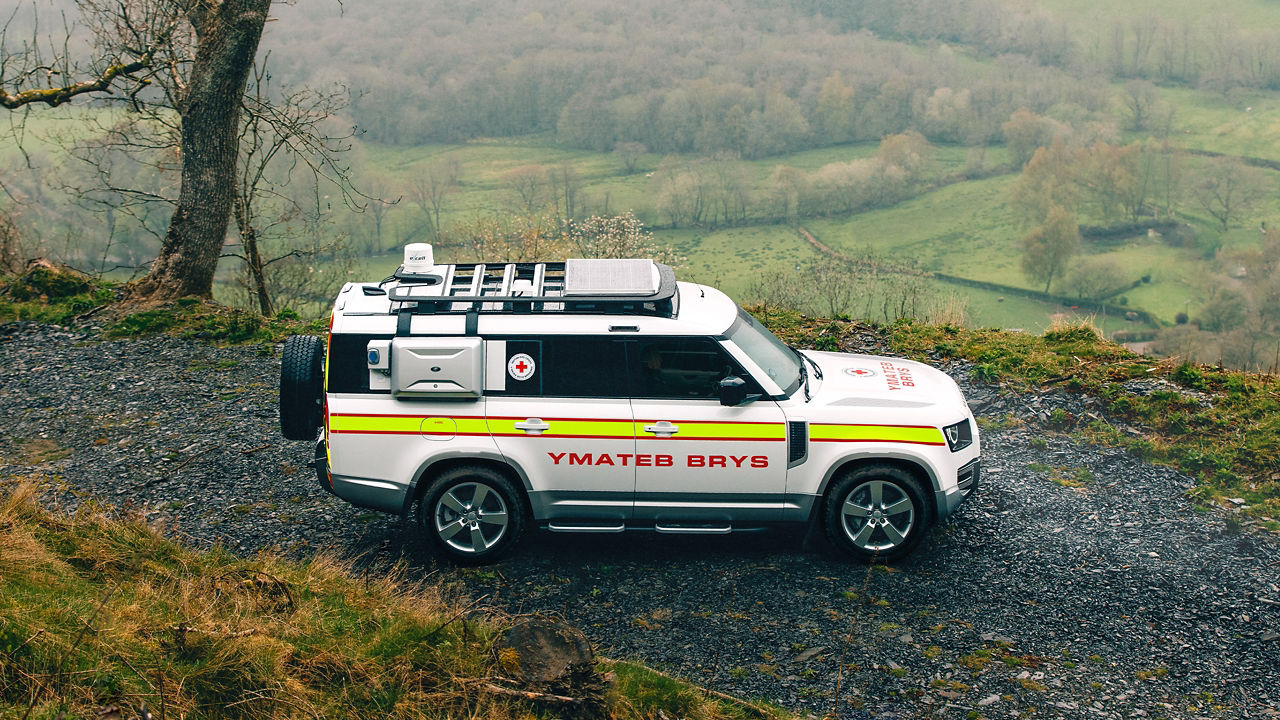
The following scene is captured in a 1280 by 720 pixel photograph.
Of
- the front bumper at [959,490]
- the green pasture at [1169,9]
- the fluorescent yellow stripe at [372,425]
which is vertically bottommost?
the front bumper at [959,490]

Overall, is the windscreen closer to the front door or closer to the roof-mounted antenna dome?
the front door

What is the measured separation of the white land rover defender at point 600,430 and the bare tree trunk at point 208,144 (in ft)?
29.4

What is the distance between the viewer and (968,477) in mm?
7578

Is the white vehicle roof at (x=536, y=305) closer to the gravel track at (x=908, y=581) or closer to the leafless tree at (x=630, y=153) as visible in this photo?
the gravel track at (x=908, y=581)

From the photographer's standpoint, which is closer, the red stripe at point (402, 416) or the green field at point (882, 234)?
the red stripe at point (402, 416)

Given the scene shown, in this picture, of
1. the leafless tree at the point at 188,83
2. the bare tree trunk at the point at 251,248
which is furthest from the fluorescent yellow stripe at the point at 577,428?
the bare tree trunk at the point at 251,248

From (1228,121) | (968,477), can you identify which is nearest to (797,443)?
(968,477)

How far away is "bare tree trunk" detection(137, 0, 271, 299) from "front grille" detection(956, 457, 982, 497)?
11926 millimetres

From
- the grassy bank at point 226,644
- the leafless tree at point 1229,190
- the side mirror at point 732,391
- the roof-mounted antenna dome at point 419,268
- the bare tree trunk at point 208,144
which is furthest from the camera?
the leafless tree at point 1229,190

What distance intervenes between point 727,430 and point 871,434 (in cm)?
112

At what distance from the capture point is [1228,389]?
10734 millimetres

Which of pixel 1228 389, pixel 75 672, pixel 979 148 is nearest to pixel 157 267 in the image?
pixel 75 672

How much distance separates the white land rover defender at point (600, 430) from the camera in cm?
730

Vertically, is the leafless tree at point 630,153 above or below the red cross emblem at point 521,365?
above
